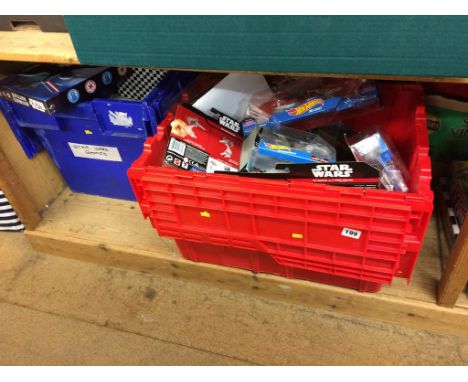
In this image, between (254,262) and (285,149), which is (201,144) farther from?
(254,262)

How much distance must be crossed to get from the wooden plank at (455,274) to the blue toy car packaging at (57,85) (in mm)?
822

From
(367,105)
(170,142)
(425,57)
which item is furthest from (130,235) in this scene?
(425,57)

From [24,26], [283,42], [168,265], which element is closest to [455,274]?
[283,42]

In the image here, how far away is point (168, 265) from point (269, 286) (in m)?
0.27

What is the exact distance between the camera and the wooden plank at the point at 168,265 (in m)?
0.87

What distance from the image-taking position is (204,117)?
87 centimetres

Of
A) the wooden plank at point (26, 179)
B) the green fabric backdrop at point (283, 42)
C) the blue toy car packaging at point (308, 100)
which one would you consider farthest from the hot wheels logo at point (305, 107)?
the wooden plank at point (26, 179)

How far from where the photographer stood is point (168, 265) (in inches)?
40.6

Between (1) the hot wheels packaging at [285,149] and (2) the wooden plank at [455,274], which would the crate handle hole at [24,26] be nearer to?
(1) the hot wheels packaging at [285,149]

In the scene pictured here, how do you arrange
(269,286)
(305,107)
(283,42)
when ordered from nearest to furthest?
(283,42) → (305,107) → (269,286)

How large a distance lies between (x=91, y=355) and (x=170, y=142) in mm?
558

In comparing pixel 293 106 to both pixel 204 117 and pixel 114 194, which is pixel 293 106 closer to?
pixel 204 117

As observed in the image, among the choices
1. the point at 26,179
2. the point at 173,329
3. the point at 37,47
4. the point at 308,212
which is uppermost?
the point at 37,47

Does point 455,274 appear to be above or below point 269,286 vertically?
above
